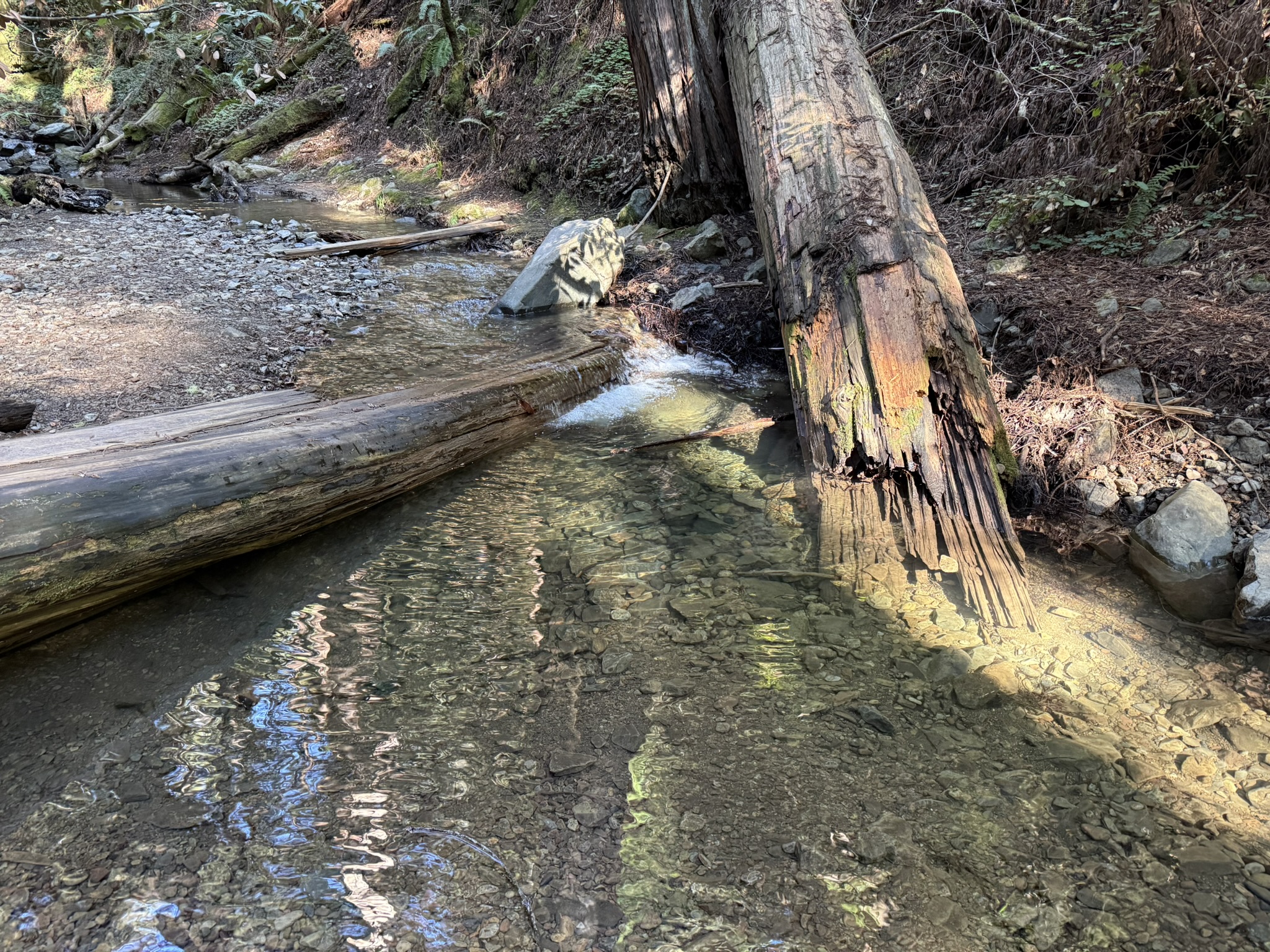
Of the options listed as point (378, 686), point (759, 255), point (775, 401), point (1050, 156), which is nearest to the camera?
point (378, 686)

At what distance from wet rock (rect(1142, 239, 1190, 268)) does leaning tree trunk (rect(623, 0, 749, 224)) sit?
12.6 ft

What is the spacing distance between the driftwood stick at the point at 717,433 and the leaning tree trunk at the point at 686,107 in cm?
377

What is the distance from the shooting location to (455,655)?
8.55ft

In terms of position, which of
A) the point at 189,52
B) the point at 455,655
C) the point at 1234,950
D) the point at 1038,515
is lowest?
the point at 1234,950

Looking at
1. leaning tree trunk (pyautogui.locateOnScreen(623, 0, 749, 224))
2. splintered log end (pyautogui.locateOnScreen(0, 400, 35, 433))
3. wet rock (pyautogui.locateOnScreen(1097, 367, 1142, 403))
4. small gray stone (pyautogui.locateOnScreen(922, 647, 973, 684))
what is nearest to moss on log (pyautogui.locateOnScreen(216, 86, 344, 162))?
leaning tree trunk (pyautogui.locateOnScreen(623, 0, 749, 224))

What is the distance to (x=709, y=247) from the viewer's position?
23.1ft

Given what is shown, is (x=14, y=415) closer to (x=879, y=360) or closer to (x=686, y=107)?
(x=879, y=360)

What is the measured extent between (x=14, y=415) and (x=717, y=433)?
372 cm

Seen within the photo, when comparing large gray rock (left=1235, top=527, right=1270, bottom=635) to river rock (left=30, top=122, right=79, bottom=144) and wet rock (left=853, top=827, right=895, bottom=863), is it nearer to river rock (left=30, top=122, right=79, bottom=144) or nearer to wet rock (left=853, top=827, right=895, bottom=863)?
wet rock (left=853, top=827, right=895, bottom=863)

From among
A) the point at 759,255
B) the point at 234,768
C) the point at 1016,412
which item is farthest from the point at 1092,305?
the point at 234,768

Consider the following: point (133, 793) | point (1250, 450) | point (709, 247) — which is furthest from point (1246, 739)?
point (709, 247)

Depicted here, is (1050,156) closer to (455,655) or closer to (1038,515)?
(1038,515)

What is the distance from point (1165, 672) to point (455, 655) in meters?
2.60

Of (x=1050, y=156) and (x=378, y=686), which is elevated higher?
(x=1050, y=156)
